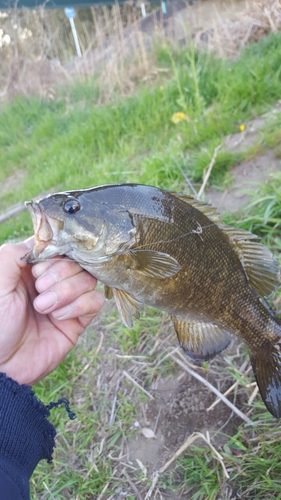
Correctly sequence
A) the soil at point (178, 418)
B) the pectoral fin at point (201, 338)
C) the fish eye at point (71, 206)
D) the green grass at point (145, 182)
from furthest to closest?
the soil at point (178, 418) → the green grass at point (145, 182) → the pectoral fin at point (201, 338) → the fish eye at point (71, 206)

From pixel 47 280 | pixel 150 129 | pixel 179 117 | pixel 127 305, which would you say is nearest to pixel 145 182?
pixel 179 117

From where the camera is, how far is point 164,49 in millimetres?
5504

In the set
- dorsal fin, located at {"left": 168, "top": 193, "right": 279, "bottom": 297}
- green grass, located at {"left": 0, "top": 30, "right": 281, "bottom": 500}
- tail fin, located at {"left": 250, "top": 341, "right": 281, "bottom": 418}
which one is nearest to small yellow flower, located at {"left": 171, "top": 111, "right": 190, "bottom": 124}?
green grass, located at {"left": 0, "top": 30, "right": 281, "bottom": 500}

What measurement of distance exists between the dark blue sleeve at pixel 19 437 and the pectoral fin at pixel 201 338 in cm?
58

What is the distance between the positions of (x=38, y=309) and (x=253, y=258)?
0.80 meters

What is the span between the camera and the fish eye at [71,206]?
1.30m

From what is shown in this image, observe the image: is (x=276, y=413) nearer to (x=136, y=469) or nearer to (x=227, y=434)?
(x=227, y=434)

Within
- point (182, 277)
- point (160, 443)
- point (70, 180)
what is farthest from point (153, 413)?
point (70, 180)

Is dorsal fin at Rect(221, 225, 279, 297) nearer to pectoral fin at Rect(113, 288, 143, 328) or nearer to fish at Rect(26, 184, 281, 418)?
fish at Rect(26, 184, 281, 418)

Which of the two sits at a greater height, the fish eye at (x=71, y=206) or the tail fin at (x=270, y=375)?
the fish eye at (x=71, y=206)

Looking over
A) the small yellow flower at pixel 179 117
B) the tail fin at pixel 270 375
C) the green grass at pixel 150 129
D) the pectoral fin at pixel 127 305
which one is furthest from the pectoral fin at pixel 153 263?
the small yellow flower at pixel 179 117

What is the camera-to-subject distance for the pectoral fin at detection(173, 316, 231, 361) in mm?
1554

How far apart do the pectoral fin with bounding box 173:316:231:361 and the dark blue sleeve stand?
0.58 meters

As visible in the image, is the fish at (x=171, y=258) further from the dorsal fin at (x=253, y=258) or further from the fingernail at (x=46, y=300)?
the fingernail at (x=46, y=300)
